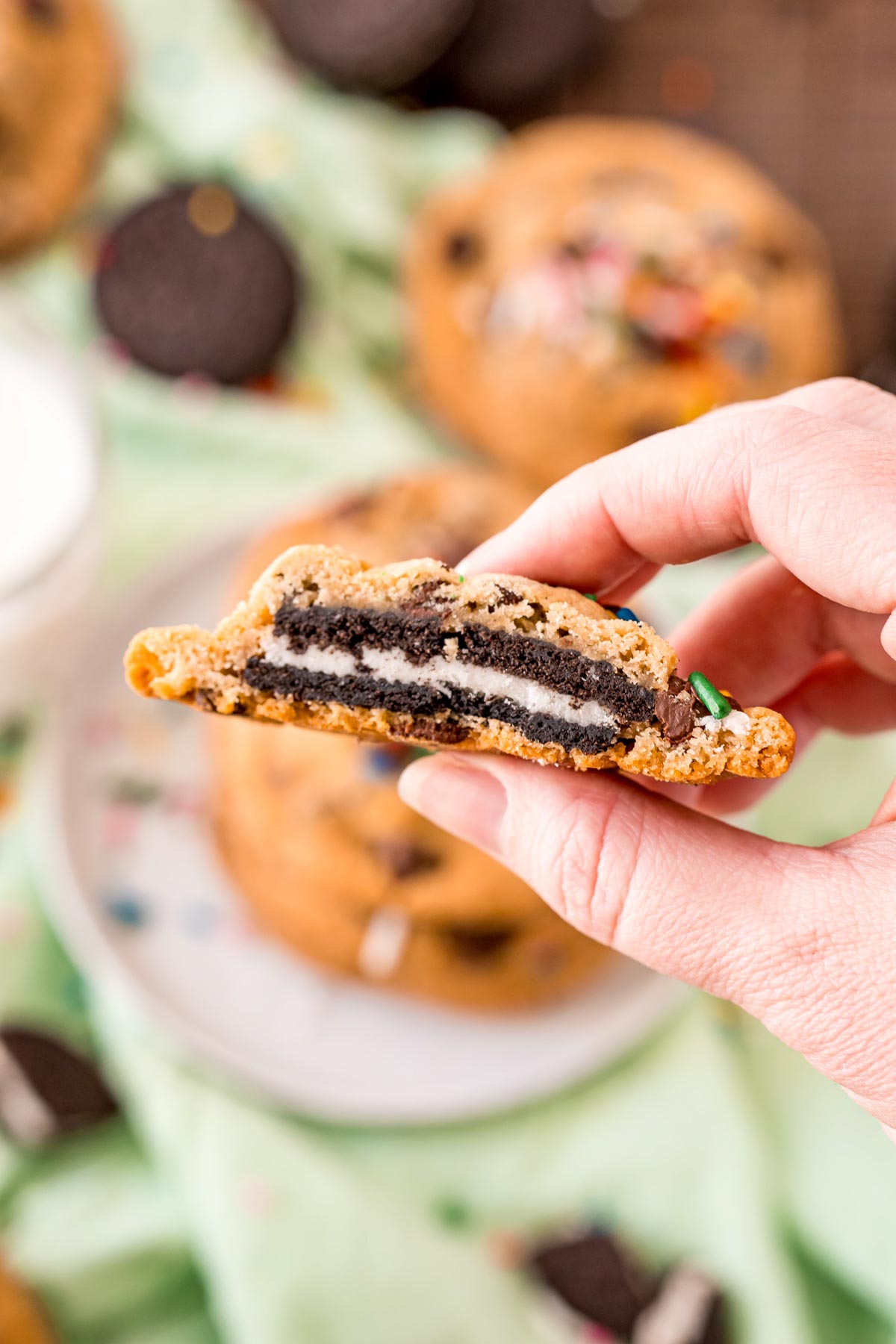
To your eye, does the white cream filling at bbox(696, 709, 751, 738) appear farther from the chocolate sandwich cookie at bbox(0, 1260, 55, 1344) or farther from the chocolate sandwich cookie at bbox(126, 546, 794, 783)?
the chocolate sandwich cookie at bbox(0, 1260, 55, 1344)

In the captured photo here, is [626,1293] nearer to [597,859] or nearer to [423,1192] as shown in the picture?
[423,1192]

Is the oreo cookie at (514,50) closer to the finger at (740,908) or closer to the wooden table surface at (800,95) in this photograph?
the wooden table surface at (800,95)

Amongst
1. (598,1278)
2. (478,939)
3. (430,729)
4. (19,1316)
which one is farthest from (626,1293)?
(430,729)

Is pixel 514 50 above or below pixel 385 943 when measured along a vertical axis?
above

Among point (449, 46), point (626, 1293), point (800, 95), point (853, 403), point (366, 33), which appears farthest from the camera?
point (800, 95)

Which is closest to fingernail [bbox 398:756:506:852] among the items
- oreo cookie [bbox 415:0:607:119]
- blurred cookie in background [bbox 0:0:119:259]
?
blurred cookie in background [bbox 0:0:119:259]

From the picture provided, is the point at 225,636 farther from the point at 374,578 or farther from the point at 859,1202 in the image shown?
the point at 859,1202
